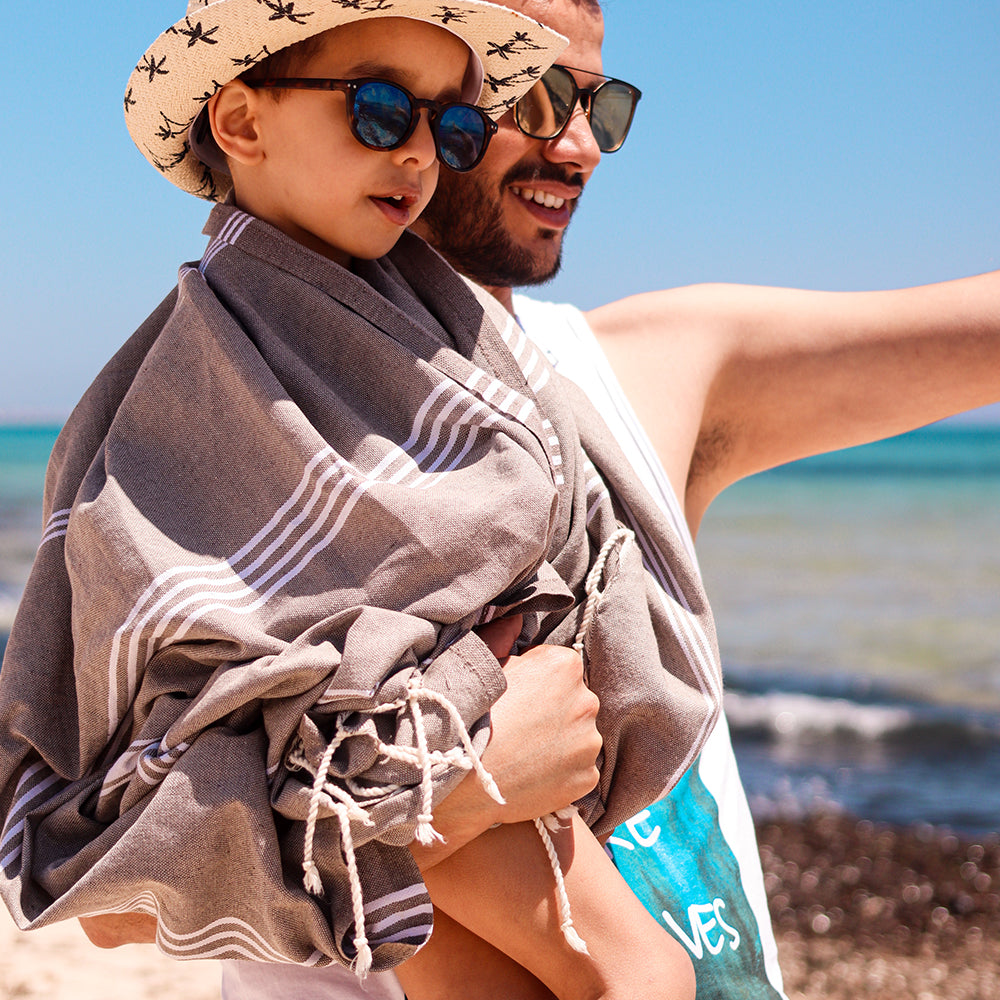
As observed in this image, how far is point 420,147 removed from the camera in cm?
179

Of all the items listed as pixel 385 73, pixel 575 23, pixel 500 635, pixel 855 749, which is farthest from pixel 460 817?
pixel 855 749

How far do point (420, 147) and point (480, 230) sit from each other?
35.4 inches

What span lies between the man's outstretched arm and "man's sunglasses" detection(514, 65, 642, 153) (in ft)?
1.51

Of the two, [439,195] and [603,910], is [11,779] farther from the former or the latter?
[439,195]

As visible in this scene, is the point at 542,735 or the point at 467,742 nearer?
the point at 467,742

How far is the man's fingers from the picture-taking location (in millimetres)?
1724

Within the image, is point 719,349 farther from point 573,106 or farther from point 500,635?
point 500,635

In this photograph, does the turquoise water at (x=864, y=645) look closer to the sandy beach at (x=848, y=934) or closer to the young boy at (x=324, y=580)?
the sandy beach at (x=848, y=934)

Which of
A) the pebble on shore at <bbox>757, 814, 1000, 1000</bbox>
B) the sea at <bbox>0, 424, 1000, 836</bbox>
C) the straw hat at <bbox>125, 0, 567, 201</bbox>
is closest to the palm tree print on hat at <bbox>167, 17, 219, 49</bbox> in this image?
the straw hat at <bbox>125, 0, 567, 201</bbox>

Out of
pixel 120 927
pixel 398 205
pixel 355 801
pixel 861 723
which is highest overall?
pixel 398 205

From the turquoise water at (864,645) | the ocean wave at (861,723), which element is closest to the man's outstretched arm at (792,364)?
the turquoise water at (864,645)

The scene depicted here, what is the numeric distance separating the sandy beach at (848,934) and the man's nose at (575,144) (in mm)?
4303

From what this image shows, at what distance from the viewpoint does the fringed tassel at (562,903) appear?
160 cm

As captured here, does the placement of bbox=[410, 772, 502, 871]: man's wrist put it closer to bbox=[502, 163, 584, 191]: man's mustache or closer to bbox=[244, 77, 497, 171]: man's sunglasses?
bbox=[244, 77, 497, 171]: man's sunglasses
